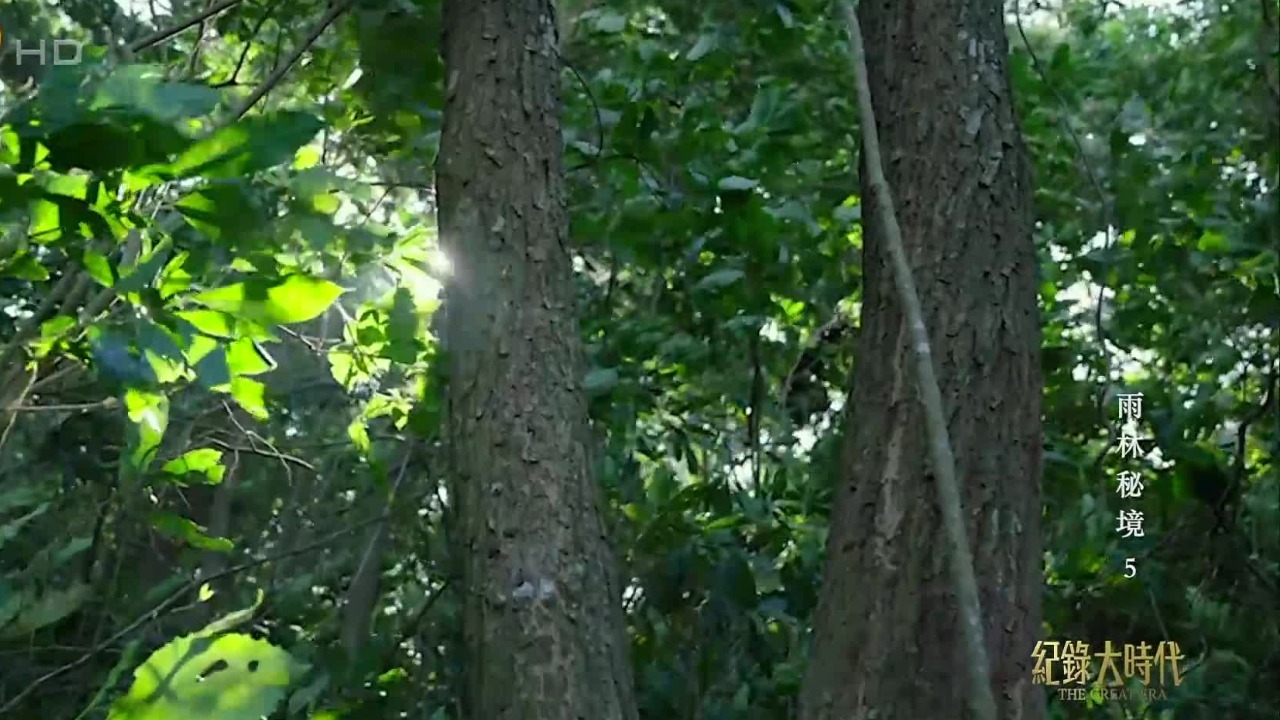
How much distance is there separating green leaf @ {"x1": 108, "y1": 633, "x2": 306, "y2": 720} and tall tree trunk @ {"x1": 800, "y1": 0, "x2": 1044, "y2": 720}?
629mm

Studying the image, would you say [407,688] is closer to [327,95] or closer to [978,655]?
[327,95]

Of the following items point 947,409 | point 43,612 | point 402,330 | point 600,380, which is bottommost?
point 43,612

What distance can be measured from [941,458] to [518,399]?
1.38 feet

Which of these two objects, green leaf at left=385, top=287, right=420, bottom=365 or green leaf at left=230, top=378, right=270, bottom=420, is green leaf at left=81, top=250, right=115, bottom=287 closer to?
green leaf at left=230, top=378, right=270, bottom=420

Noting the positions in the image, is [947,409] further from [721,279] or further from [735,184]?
[721,279]

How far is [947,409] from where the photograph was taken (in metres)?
1.25

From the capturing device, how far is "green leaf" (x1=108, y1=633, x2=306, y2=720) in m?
0.75

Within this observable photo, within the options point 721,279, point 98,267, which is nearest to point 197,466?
point 98,267

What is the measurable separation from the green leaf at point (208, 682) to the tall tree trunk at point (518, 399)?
1.14ft

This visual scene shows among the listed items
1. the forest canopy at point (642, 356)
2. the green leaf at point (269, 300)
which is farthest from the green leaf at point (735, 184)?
the green leaf at point (269, 300)

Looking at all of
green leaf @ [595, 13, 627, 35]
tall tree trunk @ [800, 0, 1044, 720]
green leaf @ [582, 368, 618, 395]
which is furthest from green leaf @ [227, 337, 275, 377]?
green leaf @ [595, 13, 627, 35]

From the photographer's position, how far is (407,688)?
2180 millimetres

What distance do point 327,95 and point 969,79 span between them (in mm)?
1281

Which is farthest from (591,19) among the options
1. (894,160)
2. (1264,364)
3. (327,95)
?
(1264,364)
